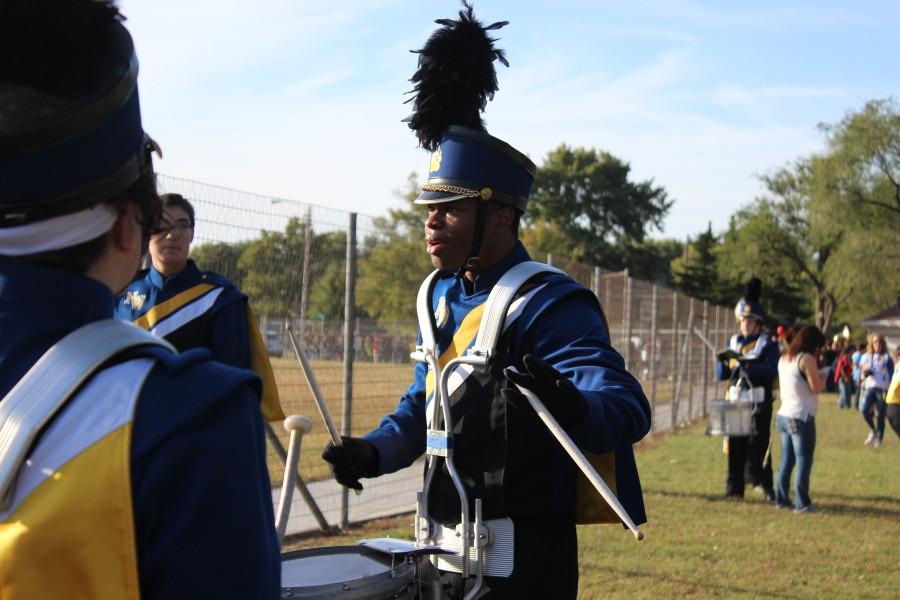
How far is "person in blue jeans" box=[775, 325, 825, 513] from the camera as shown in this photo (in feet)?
35.1

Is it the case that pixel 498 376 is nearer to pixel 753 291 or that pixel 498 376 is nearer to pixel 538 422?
pixel 538 422

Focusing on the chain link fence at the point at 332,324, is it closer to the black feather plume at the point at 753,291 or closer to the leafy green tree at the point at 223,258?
the leafy green tree at the point at 223,258

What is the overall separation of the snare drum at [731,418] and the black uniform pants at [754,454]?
0.13m

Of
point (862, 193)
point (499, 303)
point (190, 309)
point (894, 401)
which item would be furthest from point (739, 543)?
point (862, 193)

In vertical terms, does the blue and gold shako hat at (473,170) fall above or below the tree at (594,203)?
below

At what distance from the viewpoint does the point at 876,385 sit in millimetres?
19359

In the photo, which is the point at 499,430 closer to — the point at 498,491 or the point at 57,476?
the point at 498,491

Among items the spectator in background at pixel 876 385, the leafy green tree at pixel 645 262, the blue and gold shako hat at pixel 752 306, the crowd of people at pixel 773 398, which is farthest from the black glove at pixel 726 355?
the leafy green tree at pixel 645 262

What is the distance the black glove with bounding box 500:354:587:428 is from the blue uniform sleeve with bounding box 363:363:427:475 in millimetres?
687

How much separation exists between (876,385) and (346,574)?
18.7 metres

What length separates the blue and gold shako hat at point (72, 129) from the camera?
→ 135cm

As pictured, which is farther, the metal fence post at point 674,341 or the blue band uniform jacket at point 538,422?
the metal fence post at point 674,341

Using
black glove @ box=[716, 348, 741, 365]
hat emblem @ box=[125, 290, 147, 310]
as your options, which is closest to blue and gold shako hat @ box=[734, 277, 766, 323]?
black glove @ box=[716, 348, 741, 365]

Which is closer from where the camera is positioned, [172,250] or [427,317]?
[427,317]
